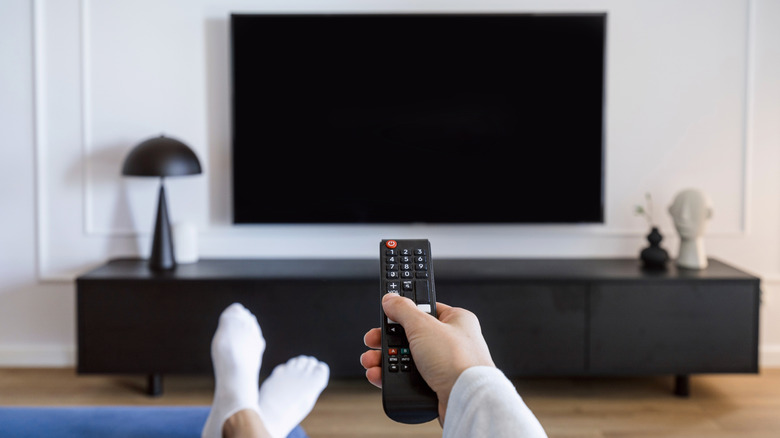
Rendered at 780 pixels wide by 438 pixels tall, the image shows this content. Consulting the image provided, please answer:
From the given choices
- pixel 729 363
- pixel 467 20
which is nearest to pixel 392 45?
pixel 467 20

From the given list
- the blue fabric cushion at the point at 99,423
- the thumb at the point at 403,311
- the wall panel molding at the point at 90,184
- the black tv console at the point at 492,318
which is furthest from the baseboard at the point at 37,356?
the thumb at the point at 403,311

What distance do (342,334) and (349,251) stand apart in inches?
19.8

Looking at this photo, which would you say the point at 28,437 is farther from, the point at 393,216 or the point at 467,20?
the point at 467,20

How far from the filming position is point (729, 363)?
273 centimetres

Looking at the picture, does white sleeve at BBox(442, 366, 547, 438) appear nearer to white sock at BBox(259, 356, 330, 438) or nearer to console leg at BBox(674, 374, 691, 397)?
white sock at BBox(259, 356, 330, 438)

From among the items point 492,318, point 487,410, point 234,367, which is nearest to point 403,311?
point 487,410

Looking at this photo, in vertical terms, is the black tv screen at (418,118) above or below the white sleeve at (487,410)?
above

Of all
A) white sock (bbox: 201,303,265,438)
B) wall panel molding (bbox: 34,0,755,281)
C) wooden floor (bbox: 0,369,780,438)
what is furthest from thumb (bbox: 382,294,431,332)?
wall panel molding (bbox: 34,0,755,281)

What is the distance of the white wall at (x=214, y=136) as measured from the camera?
3025 mm

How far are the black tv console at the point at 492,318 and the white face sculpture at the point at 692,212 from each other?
223 mm

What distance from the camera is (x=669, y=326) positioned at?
2711 millimetres

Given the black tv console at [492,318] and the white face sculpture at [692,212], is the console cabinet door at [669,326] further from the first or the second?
the white face sculpture at [692,212]

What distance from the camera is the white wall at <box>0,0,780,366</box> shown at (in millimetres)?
3025

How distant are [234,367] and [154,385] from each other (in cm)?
106
